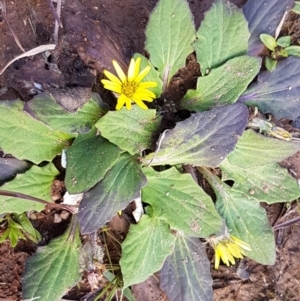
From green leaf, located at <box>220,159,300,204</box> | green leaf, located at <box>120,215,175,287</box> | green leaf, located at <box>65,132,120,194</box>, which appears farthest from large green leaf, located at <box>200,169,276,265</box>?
green leaf, located at <box>65,132,120,194</box>

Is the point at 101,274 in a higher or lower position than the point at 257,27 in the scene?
lower

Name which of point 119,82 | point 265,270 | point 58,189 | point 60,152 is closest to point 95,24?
point 119,82

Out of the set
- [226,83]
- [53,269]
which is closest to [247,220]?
[226,83]

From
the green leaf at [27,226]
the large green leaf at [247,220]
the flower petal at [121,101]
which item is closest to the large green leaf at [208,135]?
the flower petal at [121,101]

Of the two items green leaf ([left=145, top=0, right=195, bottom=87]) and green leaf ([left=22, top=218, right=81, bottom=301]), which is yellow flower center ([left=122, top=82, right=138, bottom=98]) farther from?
green leaf ([left=22, top=218, right=81, bottom=301])

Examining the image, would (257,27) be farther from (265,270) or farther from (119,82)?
(265,270)

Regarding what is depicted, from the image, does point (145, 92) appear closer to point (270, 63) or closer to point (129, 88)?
point (129, 88)
